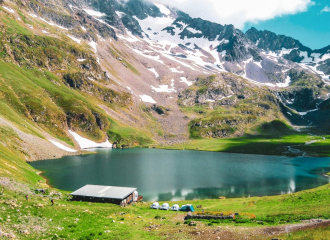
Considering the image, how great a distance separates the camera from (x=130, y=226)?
31516 millimetres

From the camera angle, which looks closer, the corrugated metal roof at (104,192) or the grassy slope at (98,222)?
the grassy slope at (98,222)

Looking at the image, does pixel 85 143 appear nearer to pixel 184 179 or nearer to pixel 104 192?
pixel 184 179

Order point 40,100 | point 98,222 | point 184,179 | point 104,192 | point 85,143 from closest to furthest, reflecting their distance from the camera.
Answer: point 98,222
point 104,192
point 184,179
point 40,100
point 85,143

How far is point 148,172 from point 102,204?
45.8m

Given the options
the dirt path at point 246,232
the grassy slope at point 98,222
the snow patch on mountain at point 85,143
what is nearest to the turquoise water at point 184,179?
the grassy slope at point 98,222

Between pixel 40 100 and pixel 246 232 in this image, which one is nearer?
pixel 246 232

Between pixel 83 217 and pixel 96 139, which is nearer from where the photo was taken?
pixel 83 217

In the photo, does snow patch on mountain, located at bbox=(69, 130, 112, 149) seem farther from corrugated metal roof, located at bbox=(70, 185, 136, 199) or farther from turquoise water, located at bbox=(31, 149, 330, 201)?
corrugated metal roof, located at bbox=(70, 185, 136, 199)

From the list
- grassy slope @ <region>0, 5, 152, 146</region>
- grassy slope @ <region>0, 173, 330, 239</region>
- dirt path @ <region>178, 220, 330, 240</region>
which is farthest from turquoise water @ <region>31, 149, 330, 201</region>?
grassy slope @ <region>0, 5, 152, 146</region>

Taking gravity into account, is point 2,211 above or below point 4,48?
below

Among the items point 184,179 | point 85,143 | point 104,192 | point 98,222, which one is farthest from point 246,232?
point 85,143

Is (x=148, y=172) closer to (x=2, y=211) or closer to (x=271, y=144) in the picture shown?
(x=2, y=211)

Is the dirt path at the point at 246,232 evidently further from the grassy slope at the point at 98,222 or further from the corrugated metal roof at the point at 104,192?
the corrugated metal roof at the point at 104,192

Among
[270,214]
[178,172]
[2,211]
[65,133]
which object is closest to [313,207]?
[270,214]
